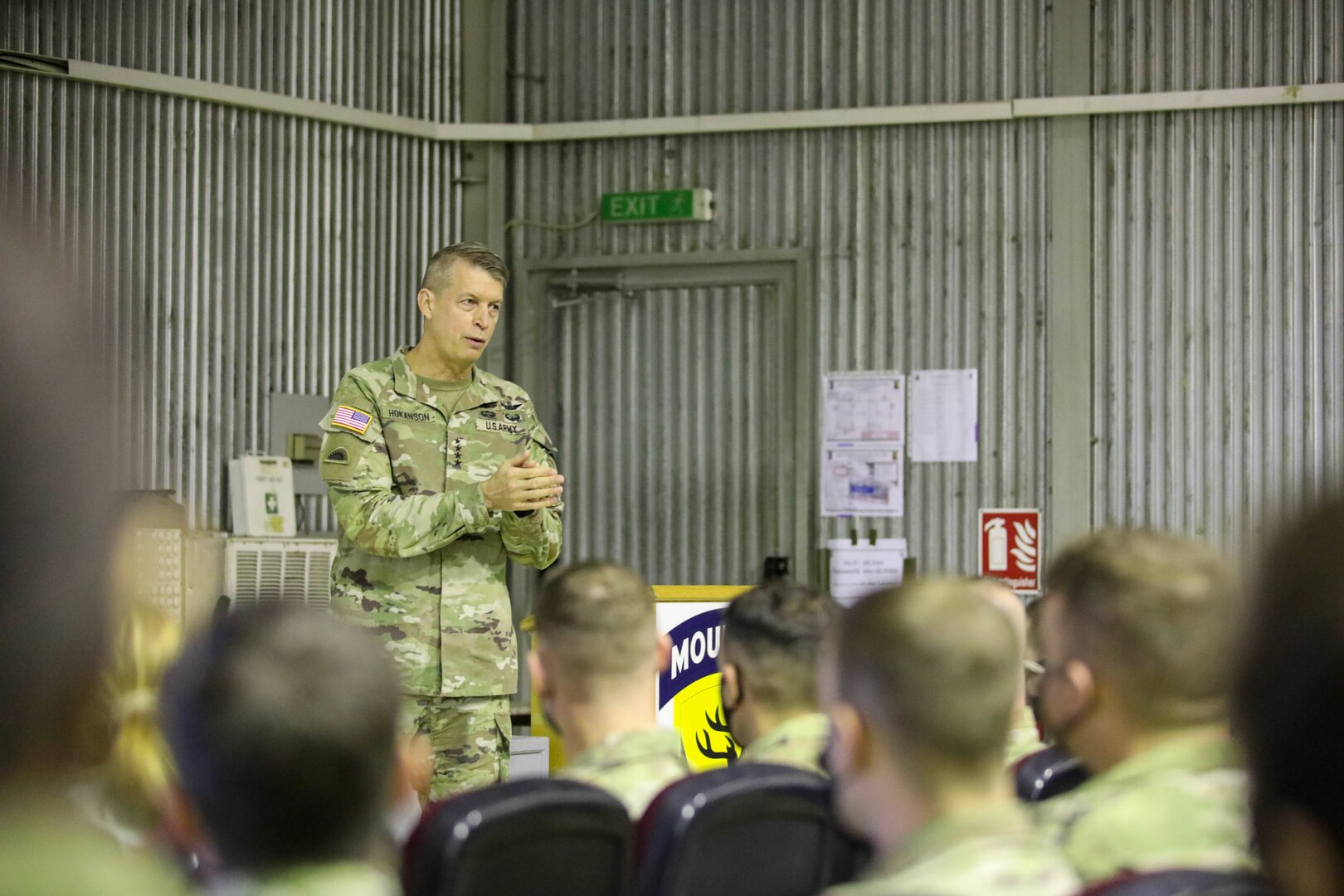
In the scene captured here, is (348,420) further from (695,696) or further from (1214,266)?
(1214,266)

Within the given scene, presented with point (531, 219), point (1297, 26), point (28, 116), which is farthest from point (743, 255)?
point (28, 116)

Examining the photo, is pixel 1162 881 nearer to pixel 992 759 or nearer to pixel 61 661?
pixel 992 759

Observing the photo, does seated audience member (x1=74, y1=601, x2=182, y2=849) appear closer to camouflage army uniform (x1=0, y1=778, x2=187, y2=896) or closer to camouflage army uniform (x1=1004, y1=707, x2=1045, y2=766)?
camouflage army uniform (x1=0, y1=778, x2=187, y2=896)

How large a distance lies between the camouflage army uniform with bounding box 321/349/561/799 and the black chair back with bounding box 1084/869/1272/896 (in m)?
2.52

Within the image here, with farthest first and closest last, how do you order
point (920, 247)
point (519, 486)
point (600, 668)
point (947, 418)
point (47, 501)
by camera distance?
point (920, 247) → point (947, 418) → point (519, 486) → point (600, 668) → point (47, 501)

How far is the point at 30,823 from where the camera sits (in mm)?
796

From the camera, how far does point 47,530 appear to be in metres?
0.72

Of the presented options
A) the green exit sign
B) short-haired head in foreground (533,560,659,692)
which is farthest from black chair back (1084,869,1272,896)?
the green exit sign

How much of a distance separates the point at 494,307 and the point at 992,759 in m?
2.69

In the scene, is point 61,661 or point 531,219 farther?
point 531,219

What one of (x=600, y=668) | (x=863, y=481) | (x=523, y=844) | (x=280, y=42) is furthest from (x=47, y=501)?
(x=280, y=42)

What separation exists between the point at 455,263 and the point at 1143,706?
249cm

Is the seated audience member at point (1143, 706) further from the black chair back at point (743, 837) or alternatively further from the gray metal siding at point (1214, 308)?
the gray metal siding at point (1214, 308)

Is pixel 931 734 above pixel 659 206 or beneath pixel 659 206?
beneath
